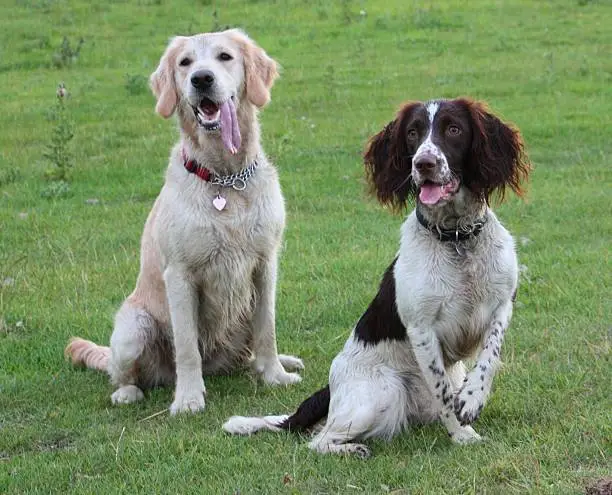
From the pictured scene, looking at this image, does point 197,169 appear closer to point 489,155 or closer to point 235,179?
point 235,179

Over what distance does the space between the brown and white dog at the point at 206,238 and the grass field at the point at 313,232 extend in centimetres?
23

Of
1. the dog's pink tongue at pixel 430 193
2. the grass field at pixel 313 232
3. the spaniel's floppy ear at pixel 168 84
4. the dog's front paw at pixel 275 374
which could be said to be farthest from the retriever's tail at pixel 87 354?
the dog's pink tongue at pixel 430 193

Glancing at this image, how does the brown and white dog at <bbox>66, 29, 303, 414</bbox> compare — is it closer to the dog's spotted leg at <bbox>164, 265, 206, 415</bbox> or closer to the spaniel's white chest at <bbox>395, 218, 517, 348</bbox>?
the dog's spotted leg at <bbox>164, 265, 206, 415</bbox>

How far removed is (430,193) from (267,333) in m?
1.86

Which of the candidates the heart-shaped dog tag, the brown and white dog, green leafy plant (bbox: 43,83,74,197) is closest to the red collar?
the brown and white dog

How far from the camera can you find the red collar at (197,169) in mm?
6176

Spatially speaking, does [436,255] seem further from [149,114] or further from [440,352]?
[149,114]

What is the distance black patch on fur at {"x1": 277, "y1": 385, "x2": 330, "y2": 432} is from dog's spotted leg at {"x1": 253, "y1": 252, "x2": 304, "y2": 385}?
1.01m

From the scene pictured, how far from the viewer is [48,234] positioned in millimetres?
9609

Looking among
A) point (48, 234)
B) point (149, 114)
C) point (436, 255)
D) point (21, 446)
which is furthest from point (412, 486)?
point (149, 114)

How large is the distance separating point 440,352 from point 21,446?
81.3 inches

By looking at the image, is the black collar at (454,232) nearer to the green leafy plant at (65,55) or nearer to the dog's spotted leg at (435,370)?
the dog's spotted leg at (435,370)

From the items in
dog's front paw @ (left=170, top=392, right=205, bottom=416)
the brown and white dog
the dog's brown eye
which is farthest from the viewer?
the brown and white dog

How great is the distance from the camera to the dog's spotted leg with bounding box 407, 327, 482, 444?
4.91 m
